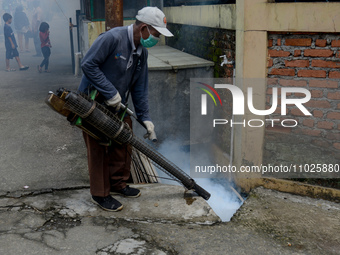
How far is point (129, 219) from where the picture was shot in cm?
359

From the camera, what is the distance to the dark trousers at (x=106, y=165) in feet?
11.9

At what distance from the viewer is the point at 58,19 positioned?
26.3 m

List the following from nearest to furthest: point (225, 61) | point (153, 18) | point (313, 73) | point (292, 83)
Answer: point (153, 18)
point (313, 73)
point (292, 83)
point (225, 61)

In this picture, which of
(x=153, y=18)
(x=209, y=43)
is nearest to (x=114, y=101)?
(x=153, y=18)

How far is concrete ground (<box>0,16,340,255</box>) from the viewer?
318 cm

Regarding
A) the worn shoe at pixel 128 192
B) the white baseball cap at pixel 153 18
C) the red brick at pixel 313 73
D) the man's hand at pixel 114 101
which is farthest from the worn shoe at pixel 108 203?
the red brick at pixel 313 73

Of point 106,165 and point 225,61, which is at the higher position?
point 225,61

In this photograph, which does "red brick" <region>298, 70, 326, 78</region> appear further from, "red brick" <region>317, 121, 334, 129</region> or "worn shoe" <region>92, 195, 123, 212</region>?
"worn shoe" <region>92, 195, 123, 212</region>

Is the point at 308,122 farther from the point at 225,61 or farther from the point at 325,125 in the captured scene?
the point at 225,61

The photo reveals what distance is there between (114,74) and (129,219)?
134 centimetres

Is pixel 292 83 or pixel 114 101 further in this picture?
pixel 292 83

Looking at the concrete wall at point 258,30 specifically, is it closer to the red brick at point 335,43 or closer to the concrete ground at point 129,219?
the red brick at point 335,43

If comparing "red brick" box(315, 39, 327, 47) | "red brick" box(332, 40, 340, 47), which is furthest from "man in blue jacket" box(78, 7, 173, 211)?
"red brick" box(332, 40, 340, 47)

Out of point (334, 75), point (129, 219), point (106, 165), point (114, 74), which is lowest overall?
point (129, 219)
